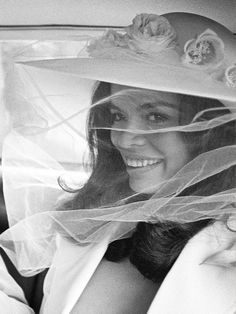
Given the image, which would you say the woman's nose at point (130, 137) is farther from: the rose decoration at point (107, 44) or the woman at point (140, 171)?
the rose decoration at point (107, 44)

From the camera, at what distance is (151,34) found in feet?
4.10

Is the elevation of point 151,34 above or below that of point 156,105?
above

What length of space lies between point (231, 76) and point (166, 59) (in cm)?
14

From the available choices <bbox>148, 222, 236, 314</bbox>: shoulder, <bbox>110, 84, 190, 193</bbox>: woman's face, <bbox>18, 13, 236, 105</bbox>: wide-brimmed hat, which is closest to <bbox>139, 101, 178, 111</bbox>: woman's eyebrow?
<bbox>110, 84, 190, 193</bbox>: woman's face

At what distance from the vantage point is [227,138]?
3.98ft

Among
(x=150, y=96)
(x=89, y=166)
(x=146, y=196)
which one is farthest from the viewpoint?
(x=89, y=166)

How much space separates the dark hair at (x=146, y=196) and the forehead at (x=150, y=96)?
0.02 metres

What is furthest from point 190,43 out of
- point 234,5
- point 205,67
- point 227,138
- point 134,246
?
point 134,246

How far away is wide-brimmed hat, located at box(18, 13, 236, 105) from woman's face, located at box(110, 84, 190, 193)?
69 millimetres

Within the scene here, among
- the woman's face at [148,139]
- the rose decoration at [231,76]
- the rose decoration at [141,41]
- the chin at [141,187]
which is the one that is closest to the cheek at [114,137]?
the woman's face at [148,139]

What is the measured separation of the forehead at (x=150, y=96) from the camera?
1213 millimetres

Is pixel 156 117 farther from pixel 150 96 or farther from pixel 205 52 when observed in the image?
pixel 205 52

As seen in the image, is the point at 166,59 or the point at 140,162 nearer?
the point at 166,59

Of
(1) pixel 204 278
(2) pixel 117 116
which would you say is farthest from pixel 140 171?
(1) pixel 204 278
